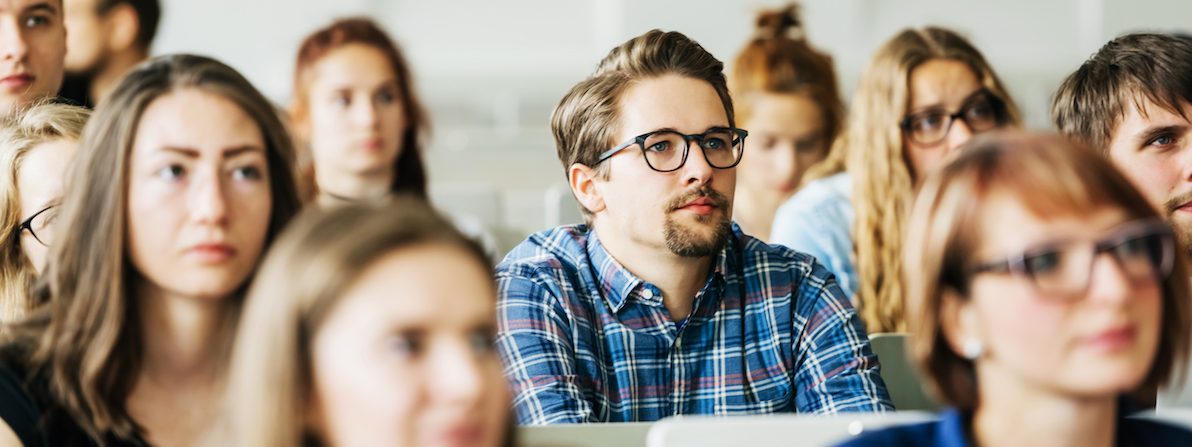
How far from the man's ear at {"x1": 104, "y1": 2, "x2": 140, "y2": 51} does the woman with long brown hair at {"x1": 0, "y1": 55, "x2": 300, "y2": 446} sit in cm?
215

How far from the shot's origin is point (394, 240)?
3.81 feet

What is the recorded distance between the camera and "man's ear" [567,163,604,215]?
92.4 inches

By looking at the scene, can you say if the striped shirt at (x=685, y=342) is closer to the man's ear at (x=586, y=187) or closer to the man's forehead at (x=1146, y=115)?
the man's ear at (x=586, y=187)

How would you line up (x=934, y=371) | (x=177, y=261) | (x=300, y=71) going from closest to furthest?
(x=934, y=371) → (x=177, y=261) → (x=300, y=71)

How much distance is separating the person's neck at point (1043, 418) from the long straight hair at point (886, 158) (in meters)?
1.61

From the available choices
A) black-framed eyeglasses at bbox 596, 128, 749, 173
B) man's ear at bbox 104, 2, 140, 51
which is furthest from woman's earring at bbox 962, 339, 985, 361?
man's ear at bbox 104, 2, 140, 51

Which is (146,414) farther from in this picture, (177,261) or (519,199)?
(519,199)

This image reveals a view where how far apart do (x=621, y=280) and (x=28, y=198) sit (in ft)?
2.91

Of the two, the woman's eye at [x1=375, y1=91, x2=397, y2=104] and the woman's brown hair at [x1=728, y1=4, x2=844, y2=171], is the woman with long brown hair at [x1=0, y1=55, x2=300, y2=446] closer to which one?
the woman's eye at [x1=375, y1=91, x2=397, y2=104]

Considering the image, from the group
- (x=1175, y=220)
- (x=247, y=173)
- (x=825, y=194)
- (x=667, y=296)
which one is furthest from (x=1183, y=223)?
(x=247, y=173)

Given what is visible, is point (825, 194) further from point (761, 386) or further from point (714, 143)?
point (761, 386)

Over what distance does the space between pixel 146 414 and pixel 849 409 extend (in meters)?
1.03

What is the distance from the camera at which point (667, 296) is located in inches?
87.9

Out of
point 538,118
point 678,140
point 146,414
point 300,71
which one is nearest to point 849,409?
point 678,140
